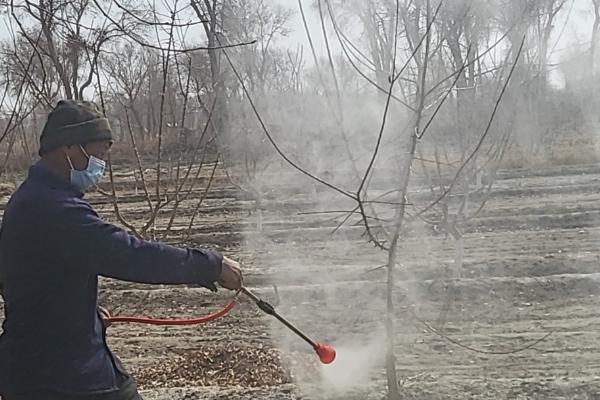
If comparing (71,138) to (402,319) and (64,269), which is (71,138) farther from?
(402,319)

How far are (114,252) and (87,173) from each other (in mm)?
362

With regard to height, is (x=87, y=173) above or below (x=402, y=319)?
above

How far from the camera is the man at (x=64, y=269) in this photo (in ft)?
7.39

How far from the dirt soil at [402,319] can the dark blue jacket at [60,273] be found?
210cm

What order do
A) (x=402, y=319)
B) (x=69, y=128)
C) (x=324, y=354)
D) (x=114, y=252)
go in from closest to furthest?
1. (x=114, y=252)
2. (x=69, y=128)
3. (x=324, y=354)
4. (x=402, y=319)

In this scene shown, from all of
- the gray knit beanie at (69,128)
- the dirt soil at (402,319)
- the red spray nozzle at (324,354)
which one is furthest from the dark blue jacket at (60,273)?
the dirt soil at (402,319)

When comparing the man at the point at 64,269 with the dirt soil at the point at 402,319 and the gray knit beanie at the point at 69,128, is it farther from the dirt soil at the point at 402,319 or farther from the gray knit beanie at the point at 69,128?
the dirt soil at the point at 402,319

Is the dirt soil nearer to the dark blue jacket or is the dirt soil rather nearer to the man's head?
the dark blue jacket

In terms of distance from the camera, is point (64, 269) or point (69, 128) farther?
point (69, 128)

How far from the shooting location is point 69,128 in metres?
2.40

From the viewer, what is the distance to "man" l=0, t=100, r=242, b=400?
2254mm

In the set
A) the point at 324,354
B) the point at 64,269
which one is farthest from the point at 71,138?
the point at 324,354

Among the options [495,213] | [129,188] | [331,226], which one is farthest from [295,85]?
[129,188]

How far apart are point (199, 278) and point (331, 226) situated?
31.8 ft
